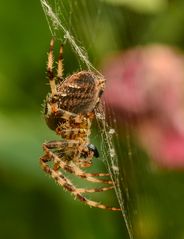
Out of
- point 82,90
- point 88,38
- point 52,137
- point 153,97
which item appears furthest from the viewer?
point 52,137

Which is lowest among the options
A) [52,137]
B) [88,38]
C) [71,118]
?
[71,118]

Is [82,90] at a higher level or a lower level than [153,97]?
lower

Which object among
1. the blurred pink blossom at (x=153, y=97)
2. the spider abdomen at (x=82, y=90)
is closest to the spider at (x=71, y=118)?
the spider abdomen at (x=82, y=90)

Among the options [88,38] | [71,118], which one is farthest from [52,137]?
[71,118]

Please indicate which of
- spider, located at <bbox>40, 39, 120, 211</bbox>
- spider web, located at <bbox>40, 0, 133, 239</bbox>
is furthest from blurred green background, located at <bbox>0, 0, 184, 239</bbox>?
spider, located at <bbox>40, 39, 120, 211</bbox>

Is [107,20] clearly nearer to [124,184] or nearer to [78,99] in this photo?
[124,184]

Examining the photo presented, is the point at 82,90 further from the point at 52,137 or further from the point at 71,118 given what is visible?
the point at 52,137

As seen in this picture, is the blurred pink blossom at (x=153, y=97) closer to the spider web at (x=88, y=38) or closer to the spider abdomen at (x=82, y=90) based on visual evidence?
the spider web at (x=88, y=38)

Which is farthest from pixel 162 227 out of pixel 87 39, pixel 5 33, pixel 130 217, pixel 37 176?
pixel 5 33
